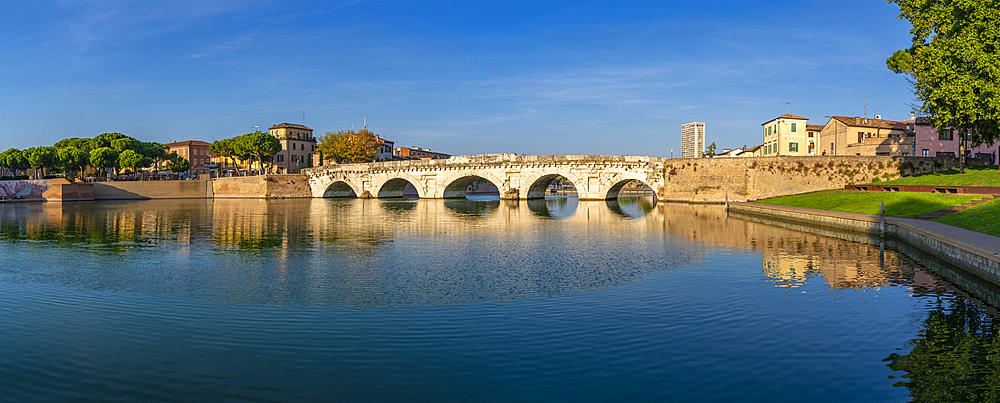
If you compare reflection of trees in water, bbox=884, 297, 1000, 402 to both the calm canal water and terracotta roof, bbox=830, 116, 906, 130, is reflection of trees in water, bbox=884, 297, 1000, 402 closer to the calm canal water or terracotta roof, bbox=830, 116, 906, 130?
the calm canal water

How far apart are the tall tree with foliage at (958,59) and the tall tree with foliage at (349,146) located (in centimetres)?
8576

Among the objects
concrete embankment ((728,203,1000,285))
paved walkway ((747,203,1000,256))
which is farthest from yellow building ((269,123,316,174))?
paved walkway ((747,203,1000,256))

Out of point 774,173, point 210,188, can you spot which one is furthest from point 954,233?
point 210,188

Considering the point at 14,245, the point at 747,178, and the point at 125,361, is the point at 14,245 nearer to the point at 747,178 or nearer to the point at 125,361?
the point at 125,361

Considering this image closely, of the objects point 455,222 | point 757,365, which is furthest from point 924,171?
point 757,365

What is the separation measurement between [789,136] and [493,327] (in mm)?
78504

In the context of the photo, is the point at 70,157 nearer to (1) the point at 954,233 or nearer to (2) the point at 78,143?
(2) the point at 78,143

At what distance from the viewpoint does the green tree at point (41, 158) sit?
9938 cm

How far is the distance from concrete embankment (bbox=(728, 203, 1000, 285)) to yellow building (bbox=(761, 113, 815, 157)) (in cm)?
4575

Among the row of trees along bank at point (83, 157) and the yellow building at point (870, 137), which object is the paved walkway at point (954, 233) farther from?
the row of trees along bank at point (83, 157)

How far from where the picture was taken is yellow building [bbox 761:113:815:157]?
7906 centimetres

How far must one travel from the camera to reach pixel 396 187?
88.4 metres

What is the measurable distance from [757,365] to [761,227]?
88.2 ft

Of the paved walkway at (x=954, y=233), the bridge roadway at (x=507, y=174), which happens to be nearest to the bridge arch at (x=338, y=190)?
the bridge roadway at (x=507, y=174)
